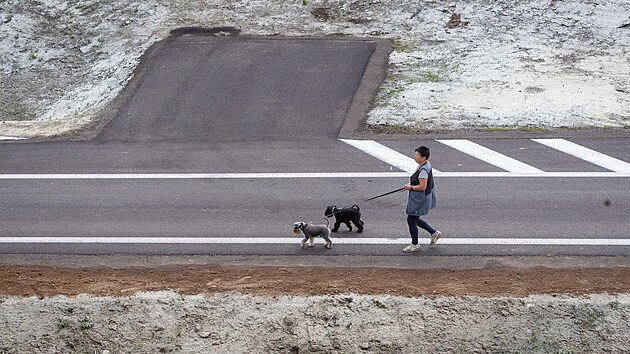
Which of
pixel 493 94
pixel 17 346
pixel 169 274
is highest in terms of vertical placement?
pixel 493 94

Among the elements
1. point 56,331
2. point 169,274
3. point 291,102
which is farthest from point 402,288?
point 291,102

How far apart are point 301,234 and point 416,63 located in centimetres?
918

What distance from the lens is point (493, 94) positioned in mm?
18625

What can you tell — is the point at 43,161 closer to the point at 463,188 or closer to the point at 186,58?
the point at 186,58

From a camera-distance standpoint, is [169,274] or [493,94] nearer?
[169,274]

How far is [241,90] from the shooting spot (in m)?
19.3

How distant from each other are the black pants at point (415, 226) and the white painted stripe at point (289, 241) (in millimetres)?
411

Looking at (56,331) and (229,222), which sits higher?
(229,222)

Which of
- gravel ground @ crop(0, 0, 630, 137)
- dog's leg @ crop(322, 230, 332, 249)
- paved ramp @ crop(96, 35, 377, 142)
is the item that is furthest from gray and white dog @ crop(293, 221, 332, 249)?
gravel ground @ crop(0, 0, 630, 137)

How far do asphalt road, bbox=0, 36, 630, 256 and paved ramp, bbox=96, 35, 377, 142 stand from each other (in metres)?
0.05

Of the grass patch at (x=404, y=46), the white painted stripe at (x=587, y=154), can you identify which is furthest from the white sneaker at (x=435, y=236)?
the grass patch at (x=404, y=46)

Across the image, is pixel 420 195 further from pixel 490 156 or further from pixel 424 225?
pixel 490 156

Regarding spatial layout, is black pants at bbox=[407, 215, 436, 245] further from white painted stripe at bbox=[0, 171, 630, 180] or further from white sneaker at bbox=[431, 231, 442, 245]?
white painted stripe at bbox=[0, 171, 630, 180]

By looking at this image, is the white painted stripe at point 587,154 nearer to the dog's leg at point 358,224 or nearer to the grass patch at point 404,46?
the dog's leg at point 358,224
